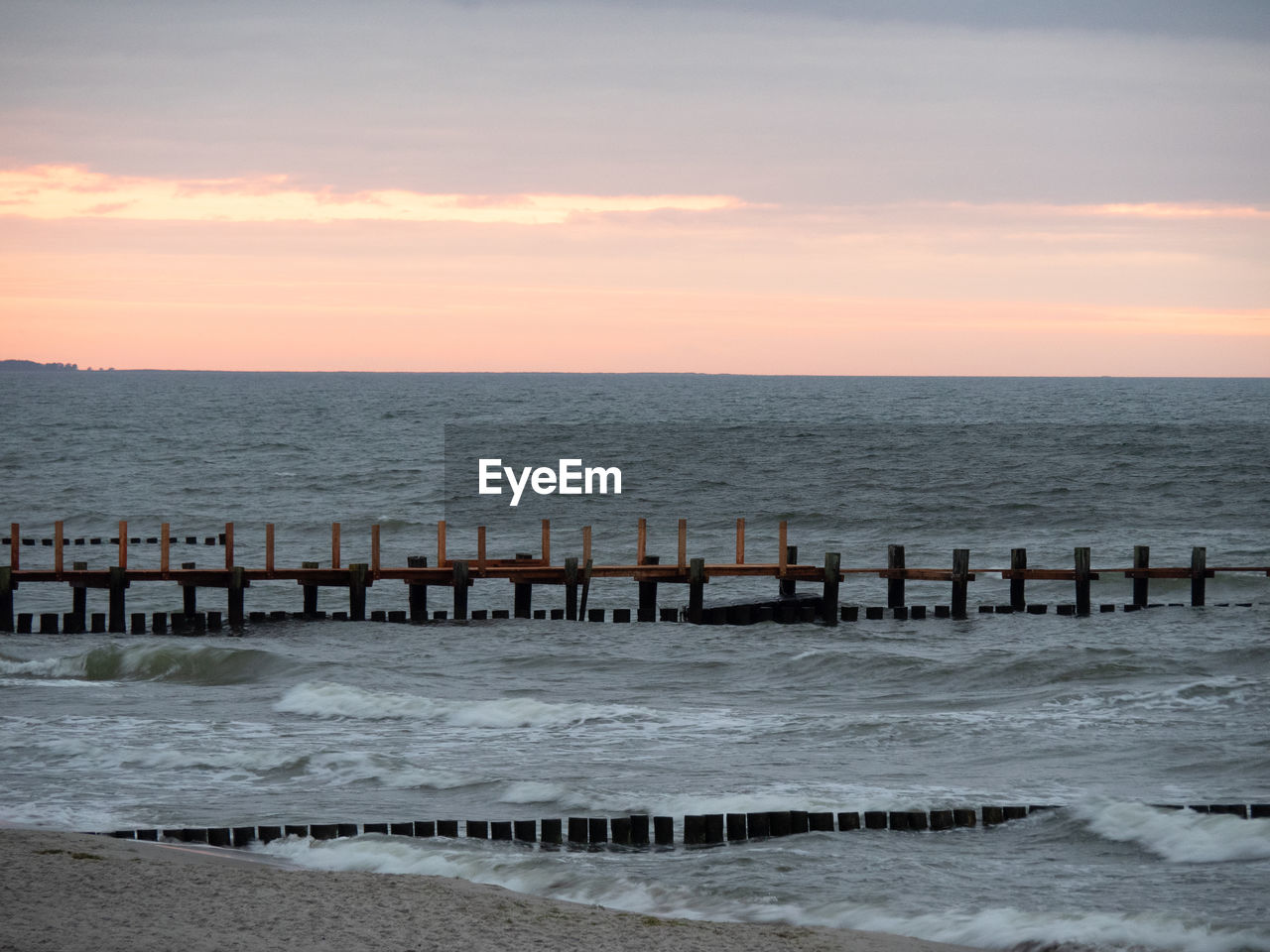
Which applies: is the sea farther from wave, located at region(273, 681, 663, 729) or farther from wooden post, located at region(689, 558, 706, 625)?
wooden post, located at region(689, 558, 706, 625)

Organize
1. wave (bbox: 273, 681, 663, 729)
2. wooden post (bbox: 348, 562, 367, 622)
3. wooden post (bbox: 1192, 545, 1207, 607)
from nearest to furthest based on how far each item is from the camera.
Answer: wave (bbox: 273, 681, 663, 729)
wooden post (bbox: 348, 562, 367, 622)
wooden post (bbox: 1192, 545, 1207, 607)

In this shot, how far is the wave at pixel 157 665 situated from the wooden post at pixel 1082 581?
46.4 feet

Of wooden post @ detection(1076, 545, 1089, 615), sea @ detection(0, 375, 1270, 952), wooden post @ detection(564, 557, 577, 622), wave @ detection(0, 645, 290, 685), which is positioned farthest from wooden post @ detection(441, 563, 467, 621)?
wooden post @ detection(1076, 545, 1089, 615)

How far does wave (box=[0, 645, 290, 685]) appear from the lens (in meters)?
20.0

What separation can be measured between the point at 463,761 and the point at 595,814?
2579mm

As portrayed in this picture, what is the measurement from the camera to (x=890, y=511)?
169 feet

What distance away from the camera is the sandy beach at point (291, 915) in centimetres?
855

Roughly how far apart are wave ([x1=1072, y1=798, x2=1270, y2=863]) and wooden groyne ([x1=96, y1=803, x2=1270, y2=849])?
0.94 feet

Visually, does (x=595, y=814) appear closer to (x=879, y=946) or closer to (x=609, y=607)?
(x=879, y=946)

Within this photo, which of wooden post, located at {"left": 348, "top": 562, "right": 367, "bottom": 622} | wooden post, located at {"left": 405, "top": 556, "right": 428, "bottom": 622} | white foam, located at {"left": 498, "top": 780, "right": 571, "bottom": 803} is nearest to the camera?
white foam, located at {"left": 498, "top": 780, "right": 571, "bottom": 803}

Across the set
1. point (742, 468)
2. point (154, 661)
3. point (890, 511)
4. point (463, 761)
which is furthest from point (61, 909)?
point (742, 468)

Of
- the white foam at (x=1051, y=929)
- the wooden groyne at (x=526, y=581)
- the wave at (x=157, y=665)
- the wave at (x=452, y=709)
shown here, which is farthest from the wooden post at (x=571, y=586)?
the white foam at (x=1051, y=929)

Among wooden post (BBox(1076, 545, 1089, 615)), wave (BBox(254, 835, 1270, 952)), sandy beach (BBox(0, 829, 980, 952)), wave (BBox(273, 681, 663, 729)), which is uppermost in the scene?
wooden post (BBox(1076, 545, 1089, 615))

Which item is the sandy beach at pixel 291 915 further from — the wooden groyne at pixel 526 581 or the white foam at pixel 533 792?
the wooden groyne at pixel 526 581
